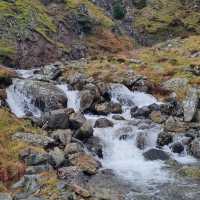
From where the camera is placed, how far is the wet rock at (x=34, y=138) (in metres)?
33.1

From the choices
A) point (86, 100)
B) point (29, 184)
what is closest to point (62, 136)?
point (29, 184)

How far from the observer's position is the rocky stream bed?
90.7 ft

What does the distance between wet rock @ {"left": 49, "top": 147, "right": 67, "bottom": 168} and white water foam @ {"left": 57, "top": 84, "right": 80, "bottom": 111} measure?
14.6 metres

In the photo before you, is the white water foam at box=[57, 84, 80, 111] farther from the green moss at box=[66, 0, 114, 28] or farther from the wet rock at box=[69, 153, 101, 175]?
the green moss at box=[66, 0, 114, 28]

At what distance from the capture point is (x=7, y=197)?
24484mm

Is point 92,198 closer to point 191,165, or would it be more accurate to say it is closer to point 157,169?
point 157,169

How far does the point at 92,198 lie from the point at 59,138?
9.87 m

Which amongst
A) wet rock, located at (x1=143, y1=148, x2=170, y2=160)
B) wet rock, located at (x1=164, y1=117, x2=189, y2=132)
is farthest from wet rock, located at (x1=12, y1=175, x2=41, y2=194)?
wet rock, located at (x1=164, y1=117, x2=189, y2=132)

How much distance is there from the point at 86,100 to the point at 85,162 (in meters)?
14.9

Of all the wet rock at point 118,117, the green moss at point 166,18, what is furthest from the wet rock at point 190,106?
the green moss at point 166,18

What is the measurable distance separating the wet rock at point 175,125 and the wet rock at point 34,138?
10.6 m

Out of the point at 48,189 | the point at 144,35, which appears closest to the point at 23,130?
the point at 48,189

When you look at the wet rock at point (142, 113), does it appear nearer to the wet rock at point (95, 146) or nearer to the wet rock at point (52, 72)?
the wet rock at point (95, 146)

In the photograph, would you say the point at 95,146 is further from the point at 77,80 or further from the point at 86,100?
the point at 77,80
